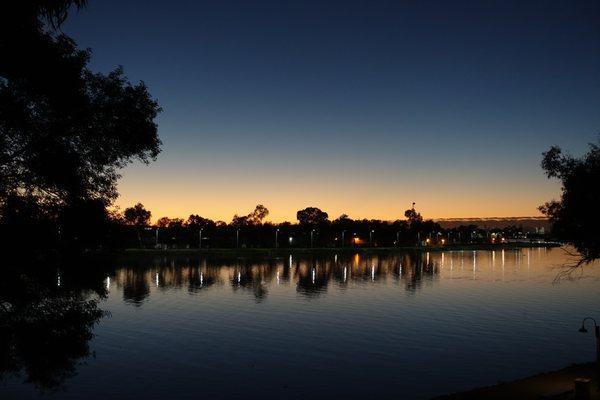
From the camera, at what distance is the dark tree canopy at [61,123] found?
1688 centimetres

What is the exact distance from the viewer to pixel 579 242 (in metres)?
30.8

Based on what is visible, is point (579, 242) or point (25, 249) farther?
point (579, 242)

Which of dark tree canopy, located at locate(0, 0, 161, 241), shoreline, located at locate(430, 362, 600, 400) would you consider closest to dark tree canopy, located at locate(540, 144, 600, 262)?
shoreline, located at locate(430, 362, 600, 400)

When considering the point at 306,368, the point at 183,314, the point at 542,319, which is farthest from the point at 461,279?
the point at 306,368

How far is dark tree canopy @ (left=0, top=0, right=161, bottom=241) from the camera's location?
16.9 metres

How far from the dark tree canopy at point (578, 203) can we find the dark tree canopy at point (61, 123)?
2228 cm

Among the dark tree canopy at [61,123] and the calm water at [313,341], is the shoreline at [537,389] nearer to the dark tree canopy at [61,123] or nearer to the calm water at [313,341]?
the calm water at [313,341]

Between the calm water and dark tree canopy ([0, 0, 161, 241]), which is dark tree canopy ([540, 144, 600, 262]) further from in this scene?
dark tree canopy ([0, 0, 161, 241])

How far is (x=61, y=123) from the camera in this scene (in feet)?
60.0

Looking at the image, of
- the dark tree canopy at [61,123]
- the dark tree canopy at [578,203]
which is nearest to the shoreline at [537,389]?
the dark tree canopy at [578,203]

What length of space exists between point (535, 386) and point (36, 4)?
25.6m

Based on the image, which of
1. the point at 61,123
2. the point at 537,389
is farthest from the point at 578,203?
the point at 61,123

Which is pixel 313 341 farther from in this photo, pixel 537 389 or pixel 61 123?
pixel 61 123

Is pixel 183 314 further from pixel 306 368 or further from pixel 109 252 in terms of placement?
pixel 109 252
